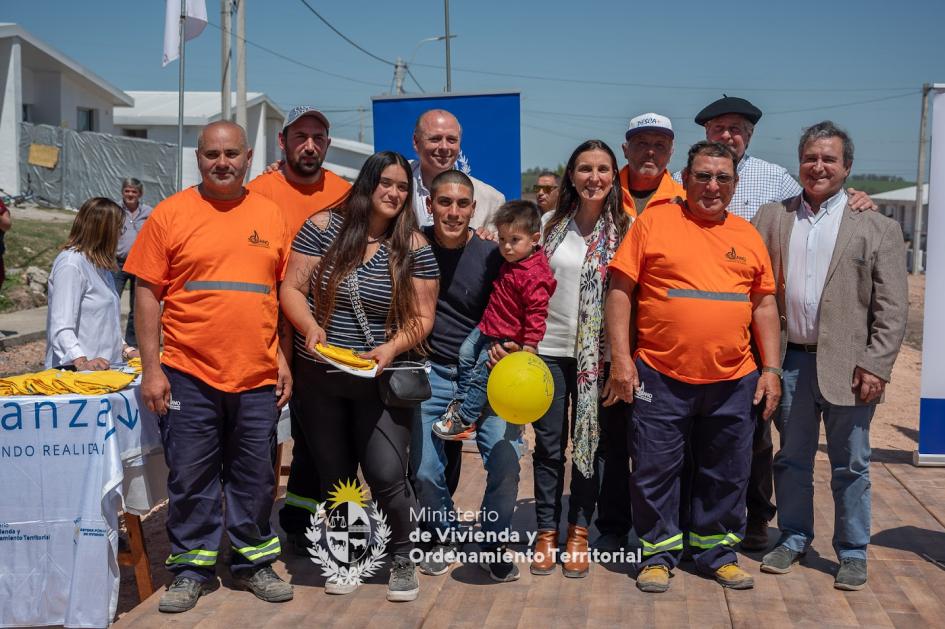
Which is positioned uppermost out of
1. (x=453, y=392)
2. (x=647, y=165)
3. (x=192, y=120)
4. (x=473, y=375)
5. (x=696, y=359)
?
(x=192, y=120)

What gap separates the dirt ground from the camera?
18.1 feet

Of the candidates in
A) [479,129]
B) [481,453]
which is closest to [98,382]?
[481,453]

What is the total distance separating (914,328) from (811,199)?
16917 millimetres

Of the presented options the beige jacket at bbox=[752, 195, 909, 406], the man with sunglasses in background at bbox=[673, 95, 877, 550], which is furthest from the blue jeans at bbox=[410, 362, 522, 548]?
the beige jacket at bbox=[752, 195, 909, 406]

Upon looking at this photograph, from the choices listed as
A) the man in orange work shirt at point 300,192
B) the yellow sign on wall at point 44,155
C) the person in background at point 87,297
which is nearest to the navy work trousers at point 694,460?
the man in orange work shirt at point 300,192

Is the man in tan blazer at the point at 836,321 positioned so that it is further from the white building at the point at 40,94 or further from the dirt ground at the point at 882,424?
the white building at the point at 40,94

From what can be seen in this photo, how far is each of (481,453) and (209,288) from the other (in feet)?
5.00

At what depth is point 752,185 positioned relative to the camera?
5.30 meters

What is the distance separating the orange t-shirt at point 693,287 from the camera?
432 cm

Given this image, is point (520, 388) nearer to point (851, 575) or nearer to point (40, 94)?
point (851, 575)

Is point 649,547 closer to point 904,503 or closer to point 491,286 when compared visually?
point 491,286

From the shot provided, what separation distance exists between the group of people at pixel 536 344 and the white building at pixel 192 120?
27.7m

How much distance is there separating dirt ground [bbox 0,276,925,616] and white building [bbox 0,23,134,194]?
15.5 m

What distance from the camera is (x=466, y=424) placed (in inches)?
177
